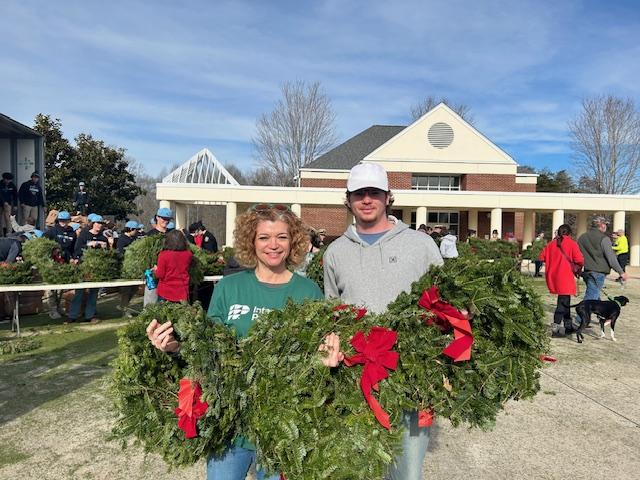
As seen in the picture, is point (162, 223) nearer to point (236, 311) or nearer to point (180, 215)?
point (236, 311)

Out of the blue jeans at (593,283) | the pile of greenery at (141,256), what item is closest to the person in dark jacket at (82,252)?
the pile of greenery at (141,256)

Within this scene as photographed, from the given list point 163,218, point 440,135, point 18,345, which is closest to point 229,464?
point 18,345

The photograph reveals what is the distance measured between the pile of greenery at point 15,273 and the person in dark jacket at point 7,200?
8380mm

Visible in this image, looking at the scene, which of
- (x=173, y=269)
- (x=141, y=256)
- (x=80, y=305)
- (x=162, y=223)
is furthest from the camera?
(x=80, y=305)

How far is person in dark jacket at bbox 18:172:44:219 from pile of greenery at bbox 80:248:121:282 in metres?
9.26

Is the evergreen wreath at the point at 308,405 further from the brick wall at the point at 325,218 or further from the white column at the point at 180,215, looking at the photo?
the brick wall at the point at 325,218

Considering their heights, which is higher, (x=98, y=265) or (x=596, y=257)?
(x=596, y=257)

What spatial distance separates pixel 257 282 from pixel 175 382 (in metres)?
0.60

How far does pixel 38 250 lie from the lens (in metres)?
8.51

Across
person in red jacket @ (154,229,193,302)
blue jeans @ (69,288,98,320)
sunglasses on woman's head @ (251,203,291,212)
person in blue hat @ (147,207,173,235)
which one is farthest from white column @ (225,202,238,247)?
sunglasses on woman's head @ (251,203,291,212)

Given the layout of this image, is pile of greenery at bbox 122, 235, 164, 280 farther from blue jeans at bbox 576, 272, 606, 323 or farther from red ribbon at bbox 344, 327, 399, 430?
blue jeans at bbox 576, 272, 606, 323

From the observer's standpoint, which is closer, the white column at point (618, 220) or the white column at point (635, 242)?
the white column at point (618, 220)

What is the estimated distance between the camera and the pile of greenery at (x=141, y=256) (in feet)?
27.1

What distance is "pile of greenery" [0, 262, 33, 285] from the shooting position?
7859 millimetres
